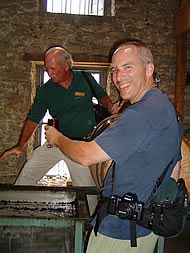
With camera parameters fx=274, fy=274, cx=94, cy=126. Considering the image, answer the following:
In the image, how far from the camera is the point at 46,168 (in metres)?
3.16

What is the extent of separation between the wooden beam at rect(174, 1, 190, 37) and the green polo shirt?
2309 mm

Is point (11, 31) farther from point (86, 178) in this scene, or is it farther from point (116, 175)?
point (116, 175)

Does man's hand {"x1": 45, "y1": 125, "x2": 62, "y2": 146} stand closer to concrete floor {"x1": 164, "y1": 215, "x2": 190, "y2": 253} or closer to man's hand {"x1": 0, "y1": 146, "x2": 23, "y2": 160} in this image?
man's hand {"x1": 0, "y1": 146, "x2": 23, "y2": 160}

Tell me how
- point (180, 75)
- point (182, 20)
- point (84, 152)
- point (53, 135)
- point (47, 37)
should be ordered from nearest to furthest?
1. point (84, 152)
2. point (53, 135)
3. point (182, 20)
4. point (47, 37)
5. point (180, 75)

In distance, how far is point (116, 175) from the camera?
1.35 metres

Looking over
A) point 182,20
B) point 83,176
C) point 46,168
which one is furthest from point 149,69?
point 182,20

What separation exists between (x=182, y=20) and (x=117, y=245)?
14.1 ft

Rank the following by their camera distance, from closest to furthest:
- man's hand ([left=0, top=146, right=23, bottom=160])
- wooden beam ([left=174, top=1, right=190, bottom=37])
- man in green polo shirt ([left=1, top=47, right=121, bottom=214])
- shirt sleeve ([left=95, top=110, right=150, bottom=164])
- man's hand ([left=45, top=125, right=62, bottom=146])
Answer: shirt sleeve ([left=95, top=110, right=150, bottom=164]), man's hand ([left=45, top=125, right=62, bottom=146]), man's hand ([left=0, top=146, right=23, bottom=160]), man in green polo shirt ([left=1, top=47, right=121, bottom=214]), wooden beam ([left=174, top=1, right=190, bottom=37])

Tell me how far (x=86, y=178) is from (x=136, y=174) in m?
1.78

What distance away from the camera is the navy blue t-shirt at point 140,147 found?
118 centimetres

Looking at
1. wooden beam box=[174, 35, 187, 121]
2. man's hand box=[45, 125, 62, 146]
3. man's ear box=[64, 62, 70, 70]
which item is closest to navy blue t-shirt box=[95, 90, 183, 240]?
man's hand box=[45, 125, 62, 146]

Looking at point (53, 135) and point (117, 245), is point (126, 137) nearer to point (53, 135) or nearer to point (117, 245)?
point (117, 245)

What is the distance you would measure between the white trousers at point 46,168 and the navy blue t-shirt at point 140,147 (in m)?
1.62

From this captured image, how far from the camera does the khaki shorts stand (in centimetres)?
135
